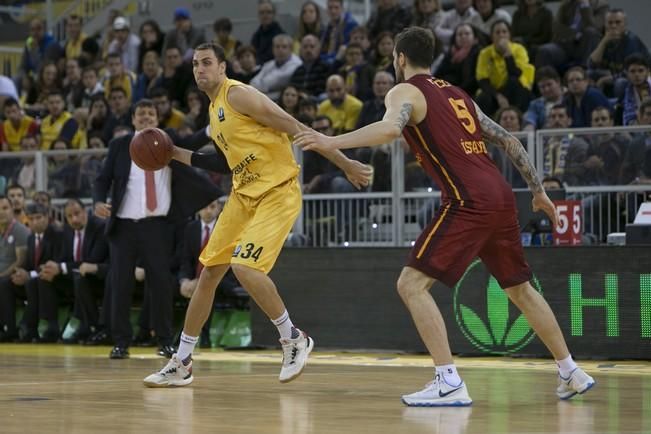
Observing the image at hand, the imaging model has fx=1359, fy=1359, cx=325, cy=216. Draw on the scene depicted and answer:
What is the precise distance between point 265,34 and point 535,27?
4.67 metres

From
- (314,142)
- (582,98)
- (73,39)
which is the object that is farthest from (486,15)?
(314,142)

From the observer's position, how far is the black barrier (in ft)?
40.6

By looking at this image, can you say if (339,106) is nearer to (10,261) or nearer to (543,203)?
(10,261)

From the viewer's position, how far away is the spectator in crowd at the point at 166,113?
1862 centimetres

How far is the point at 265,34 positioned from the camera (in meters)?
21.1

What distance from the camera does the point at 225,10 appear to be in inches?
987

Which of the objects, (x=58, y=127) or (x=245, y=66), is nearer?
(x=245, y=66)

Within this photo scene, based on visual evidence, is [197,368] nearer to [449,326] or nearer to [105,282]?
[449,326]

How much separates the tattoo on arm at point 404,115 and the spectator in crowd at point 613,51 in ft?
28.5

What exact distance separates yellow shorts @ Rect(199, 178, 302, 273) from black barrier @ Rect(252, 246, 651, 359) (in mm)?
3860

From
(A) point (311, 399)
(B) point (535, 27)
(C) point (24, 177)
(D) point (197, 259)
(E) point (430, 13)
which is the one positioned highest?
(E) point (430, 13)

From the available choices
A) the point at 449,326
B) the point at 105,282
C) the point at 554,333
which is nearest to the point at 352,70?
the point at 105,282

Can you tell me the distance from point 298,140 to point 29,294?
969 centimetres

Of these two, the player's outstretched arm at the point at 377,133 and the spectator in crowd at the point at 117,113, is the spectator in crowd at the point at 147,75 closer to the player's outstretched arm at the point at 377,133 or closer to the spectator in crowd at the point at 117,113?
the spectator in crowd at the point at 117,113
